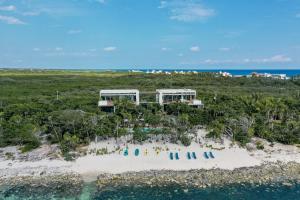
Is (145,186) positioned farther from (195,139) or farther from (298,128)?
(298,128)

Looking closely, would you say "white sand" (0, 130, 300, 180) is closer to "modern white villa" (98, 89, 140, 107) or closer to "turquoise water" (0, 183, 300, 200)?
"turquoise water" (0, 183, 300, 200)

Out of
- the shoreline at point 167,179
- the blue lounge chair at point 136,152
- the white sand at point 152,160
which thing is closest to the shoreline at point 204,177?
the shoreline at point 167,179

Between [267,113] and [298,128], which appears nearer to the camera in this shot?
[298,128]

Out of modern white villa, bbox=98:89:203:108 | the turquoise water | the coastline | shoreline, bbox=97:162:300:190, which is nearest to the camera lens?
the turquoise water

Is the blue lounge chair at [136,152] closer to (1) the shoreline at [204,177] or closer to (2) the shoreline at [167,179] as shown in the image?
(2) the shoreline at [167,179]

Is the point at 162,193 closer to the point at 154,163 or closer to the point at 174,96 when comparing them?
the point at 154,163

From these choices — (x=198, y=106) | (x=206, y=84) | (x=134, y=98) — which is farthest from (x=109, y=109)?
(x=206, y=84)

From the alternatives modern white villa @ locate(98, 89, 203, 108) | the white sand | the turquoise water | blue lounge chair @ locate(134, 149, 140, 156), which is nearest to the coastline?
the white sand
